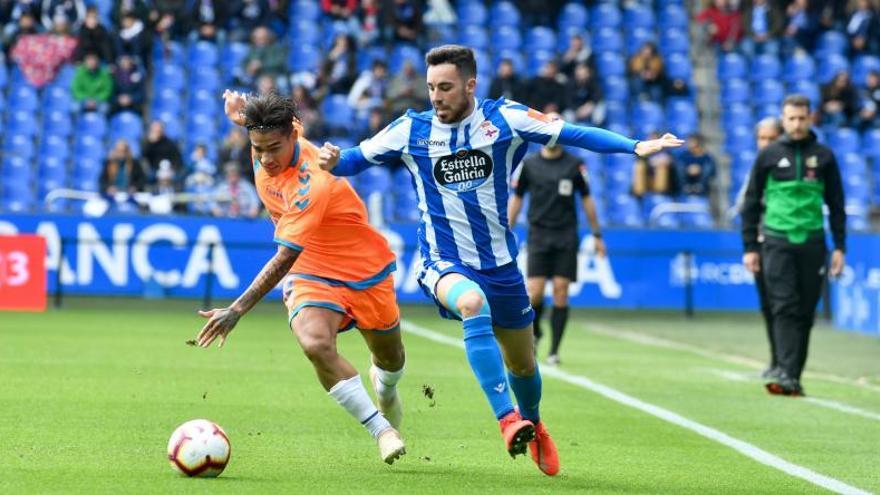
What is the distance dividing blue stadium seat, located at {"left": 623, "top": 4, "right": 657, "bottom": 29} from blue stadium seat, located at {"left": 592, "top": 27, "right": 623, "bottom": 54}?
45 centimetres

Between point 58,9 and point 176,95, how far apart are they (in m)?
2.42

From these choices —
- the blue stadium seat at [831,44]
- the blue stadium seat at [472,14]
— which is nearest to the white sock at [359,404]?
the blue stadium seat at [472,14]

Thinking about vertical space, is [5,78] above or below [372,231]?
above

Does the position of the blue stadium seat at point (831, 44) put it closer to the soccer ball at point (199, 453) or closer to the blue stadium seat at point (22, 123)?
the blue stadium seat at point (22, 123)

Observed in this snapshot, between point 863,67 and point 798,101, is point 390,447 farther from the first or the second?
point 863,67

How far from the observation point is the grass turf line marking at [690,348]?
46.0 ft

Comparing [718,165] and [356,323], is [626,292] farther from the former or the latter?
[356,323]

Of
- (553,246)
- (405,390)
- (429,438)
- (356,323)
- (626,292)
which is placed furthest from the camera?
(626,292)

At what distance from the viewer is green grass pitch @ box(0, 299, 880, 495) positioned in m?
7.37

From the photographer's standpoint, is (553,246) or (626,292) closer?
(553,246)

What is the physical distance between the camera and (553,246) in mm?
14844

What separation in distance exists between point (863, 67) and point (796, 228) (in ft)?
57.6

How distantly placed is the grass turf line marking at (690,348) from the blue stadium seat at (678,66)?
823cm

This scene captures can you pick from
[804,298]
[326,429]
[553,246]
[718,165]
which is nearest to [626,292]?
[718,165]
